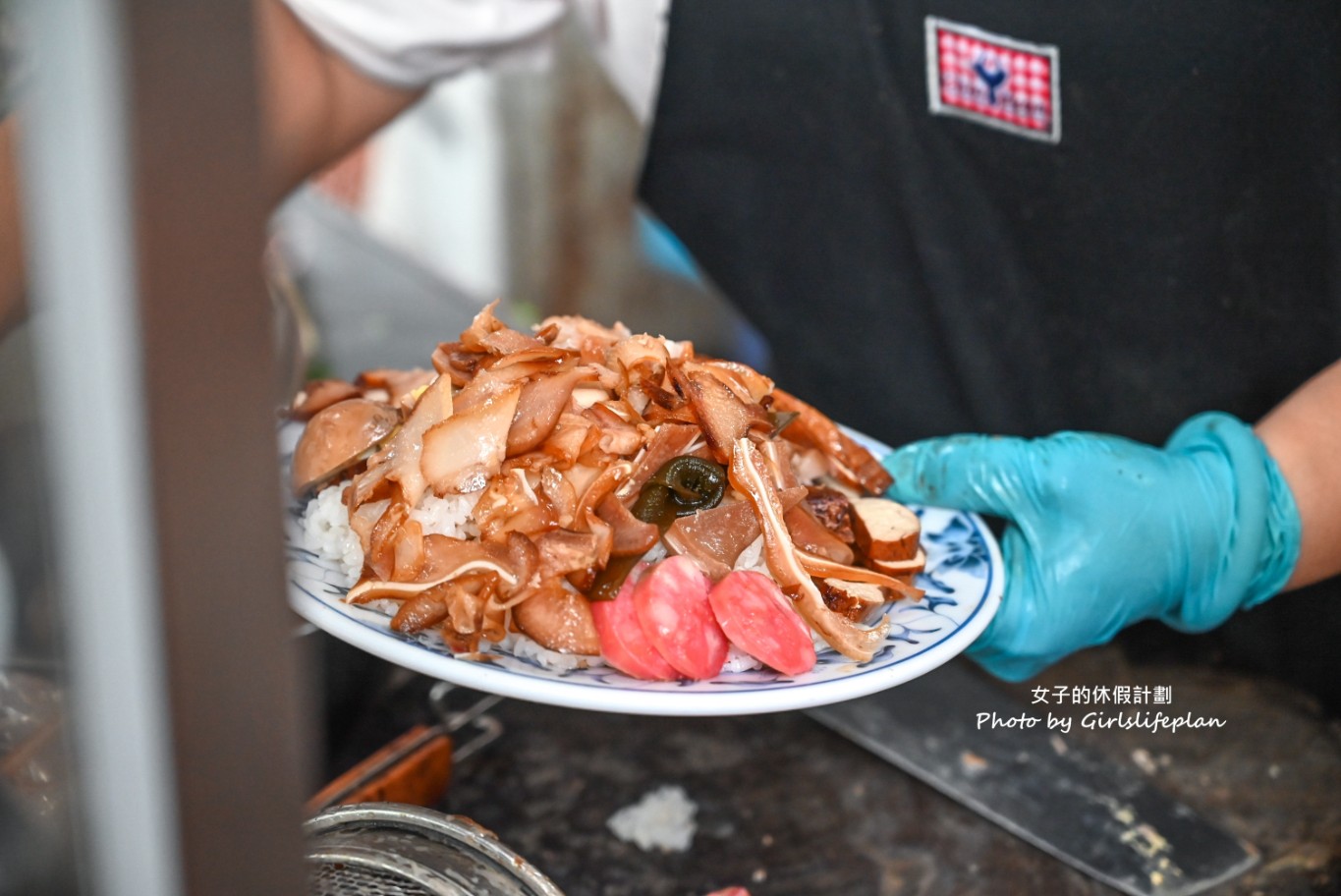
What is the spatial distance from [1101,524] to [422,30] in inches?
63.8

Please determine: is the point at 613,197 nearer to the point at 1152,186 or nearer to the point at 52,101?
the point at 1152,186

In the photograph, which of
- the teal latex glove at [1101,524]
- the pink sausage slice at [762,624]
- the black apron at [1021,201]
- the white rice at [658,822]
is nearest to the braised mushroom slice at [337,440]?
the pink sausage slice at [762,624]

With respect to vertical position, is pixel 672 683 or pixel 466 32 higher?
pixel 466 32

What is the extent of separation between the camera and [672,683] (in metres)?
1.12

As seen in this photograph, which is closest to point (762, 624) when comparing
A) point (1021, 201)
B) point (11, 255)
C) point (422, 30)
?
point (11, 255)

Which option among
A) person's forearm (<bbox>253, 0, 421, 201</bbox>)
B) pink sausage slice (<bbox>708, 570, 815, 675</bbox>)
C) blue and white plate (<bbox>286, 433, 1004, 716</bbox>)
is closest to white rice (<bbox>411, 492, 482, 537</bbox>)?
blue and white plate (<bbox>286, 433, 1004, 716</bbox>)

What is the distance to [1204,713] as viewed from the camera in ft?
5.86

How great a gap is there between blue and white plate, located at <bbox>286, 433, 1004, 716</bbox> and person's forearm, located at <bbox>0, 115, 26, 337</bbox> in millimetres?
433

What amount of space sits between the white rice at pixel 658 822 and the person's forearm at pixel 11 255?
1.05m

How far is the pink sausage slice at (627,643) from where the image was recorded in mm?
1132

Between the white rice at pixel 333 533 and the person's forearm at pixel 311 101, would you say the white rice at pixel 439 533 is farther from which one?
the person's forearm at pixel 311 101

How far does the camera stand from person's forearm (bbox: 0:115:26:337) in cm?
56

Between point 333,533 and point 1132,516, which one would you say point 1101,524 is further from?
point 333,533

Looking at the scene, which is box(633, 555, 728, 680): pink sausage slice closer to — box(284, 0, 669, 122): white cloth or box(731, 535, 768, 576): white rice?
box(731, 535, 768, 576): white rice
